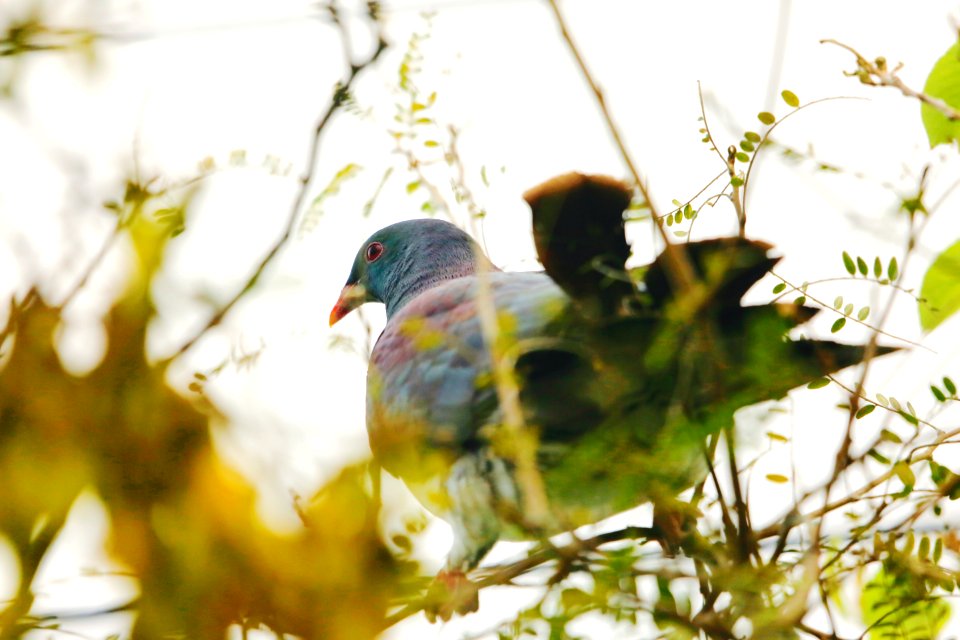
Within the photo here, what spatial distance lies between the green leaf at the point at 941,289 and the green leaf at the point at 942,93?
19 centimetres

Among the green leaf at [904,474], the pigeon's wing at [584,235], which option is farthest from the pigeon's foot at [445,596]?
the green leaf at [904,474]

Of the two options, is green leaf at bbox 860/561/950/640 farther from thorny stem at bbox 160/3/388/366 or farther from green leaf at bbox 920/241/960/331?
thorny stem at bbox 160/3/388/366

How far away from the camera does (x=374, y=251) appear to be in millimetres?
4188

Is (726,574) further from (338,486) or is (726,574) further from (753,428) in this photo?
(338,486)

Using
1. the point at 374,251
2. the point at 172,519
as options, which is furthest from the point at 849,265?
the point at 374,251

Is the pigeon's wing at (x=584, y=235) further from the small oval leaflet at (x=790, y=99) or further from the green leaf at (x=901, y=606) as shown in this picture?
the green leaf at (x=901, y=606)

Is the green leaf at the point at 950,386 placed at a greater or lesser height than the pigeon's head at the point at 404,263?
lesser

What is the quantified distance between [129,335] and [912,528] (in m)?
1.20

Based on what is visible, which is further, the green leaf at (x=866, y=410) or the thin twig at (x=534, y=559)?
the green leaf at (x=866, y=410)

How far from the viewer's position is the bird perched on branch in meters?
1.58

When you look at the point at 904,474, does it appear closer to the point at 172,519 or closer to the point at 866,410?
the point at 866,410

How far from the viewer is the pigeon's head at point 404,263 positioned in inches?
153

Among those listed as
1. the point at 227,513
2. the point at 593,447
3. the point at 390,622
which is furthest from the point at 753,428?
the point at 227,513

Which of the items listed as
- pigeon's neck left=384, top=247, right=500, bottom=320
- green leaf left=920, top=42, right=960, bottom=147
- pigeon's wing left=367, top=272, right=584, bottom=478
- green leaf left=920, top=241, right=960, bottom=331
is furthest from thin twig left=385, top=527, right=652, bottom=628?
pigeon's neck left=384, top=247, right=500, bottom=320
